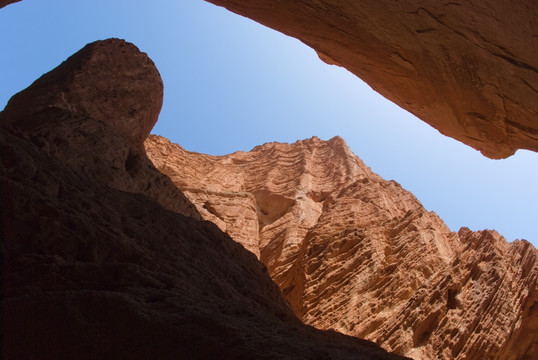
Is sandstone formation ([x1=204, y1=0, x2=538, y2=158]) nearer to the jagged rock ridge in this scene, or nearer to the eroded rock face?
the jagged rock ridge

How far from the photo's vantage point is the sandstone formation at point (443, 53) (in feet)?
26.2

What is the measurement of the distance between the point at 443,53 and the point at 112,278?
24.8 ft

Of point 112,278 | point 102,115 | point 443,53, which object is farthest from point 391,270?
point 112,278

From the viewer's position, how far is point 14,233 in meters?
4.68

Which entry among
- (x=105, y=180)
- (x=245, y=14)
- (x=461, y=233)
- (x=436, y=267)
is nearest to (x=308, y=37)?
(x=245, y=14)

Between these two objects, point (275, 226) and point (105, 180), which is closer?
point (105, 180)

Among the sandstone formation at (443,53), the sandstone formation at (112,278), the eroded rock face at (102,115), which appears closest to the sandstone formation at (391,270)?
the sandstone formation at (443,53)

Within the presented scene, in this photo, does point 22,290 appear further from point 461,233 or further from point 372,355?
point 461,233

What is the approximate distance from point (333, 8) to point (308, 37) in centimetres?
182

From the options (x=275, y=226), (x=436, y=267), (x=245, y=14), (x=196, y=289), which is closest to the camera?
(x=196, y=289)

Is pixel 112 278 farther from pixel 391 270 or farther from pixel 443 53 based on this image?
pixel 391 270

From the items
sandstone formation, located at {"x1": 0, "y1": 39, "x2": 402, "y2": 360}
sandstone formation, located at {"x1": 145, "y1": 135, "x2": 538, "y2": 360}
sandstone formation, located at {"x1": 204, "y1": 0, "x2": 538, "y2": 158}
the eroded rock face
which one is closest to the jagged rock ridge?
sandstone formation, located at {"x1": 204, "y1": 0, "x2": 538, "y2": 158}

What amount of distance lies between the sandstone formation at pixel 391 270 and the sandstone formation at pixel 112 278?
24.2ft

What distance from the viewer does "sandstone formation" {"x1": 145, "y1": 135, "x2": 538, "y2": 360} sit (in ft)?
45.8
